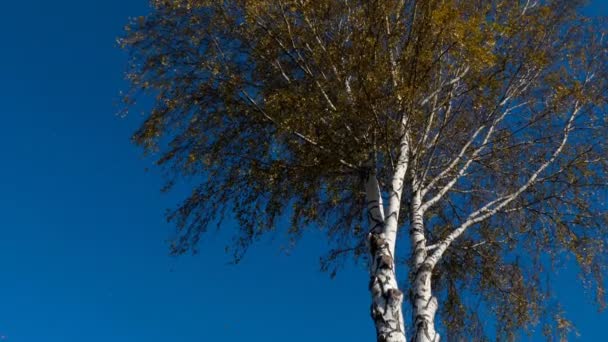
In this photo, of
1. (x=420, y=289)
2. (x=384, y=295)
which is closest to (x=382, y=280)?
(x=384, y=295)

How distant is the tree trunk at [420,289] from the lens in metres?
7.71

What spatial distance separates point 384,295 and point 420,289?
65 cm

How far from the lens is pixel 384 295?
7.67 meters

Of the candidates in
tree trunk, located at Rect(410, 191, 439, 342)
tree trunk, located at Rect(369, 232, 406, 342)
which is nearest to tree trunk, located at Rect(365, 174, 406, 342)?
tree trunk, located at Rect(369, 232, 406, 342)

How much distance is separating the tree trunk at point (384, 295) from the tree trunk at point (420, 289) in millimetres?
382

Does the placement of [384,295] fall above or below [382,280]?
below

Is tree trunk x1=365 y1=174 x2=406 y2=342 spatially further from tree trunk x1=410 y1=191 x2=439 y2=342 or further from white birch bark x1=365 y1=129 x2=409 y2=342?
tree trunk x1=410 y1=191 x2=439 y2=342

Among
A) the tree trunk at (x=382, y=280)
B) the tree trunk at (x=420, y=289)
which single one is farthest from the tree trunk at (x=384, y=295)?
the tree trunk at (x=420, y=289)

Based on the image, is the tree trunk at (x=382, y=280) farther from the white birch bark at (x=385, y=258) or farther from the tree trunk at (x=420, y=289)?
the tree trunk at (x=420, y=289)

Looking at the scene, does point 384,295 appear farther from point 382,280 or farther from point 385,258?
point 385,258

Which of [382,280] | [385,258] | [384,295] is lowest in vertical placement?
[384,295]

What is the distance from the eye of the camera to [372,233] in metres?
8.35

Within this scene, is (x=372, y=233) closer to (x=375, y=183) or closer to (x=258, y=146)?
(x=375, y=183)

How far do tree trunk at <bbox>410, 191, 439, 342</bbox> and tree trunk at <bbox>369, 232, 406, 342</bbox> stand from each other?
0.38 m
